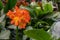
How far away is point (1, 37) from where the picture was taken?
0.95 m

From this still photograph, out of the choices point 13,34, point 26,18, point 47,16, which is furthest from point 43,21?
point 26,18

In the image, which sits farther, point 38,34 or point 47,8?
point 47,8

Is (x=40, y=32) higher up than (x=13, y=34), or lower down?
higher up

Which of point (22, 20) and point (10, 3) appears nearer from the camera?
point (22, 20)

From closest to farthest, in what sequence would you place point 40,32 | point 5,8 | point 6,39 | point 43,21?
→ point 40,32, point 6,39, point 43,21, point 5,8

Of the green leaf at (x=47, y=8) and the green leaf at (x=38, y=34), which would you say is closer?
the green leaf at (x=38, y=34)

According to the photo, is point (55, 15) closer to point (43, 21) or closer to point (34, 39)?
point (43, 21)

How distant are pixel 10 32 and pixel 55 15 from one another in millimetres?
274

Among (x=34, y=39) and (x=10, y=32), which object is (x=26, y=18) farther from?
(x=10, y=32)

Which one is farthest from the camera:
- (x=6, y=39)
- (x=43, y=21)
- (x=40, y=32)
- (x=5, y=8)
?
(x=5, y=8)

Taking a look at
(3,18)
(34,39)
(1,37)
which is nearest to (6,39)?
(1,37)

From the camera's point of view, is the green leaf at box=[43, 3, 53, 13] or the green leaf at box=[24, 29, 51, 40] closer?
the green leaf at box=[24, 29, 51, 40]

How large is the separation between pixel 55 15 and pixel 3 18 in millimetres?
289

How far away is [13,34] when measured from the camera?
99 cm
